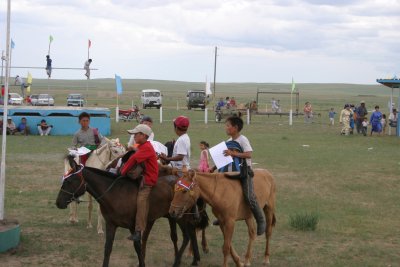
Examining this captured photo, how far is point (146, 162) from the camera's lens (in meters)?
7.93

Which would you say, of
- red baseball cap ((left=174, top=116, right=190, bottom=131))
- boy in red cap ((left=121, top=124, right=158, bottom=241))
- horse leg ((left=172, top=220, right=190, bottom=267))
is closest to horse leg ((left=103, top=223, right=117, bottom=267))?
boy in red cap ((left=121, top=124, right=158, bottom=241))

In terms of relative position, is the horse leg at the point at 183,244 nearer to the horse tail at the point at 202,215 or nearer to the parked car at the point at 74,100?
the horse tail at the point at 202,215

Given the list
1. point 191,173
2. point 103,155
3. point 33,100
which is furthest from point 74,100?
point 191,173

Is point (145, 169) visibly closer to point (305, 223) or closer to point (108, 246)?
point (108, 246)

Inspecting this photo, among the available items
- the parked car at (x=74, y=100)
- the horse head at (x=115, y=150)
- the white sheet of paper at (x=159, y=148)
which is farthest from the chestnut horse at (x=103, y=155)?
the parked car at (x=74, y=100)

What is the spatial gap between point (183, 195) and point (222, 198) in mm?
658

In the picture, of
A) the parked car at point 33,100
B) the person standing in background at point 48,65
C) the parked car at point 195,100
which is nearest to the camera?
the person standing in background at point 48,65

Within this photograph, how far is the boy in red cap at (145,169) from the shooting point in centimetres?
786

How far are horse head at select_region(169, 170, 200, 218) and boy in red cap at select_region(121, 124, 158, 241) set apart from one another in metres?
0.56

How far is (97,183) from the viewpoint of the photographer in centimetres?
786

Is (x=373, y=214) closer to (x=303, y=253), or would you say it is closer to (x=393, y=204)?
(x=393, y=204)

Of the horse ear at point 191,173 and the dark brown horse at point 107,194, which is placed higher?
the horse ear at point 191,173

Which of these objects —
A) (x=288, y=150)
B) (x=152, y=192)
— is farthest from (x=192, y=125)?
(x=152, y=192)

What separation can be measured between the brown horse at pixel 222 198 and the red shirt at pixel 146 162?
0.61 meters
